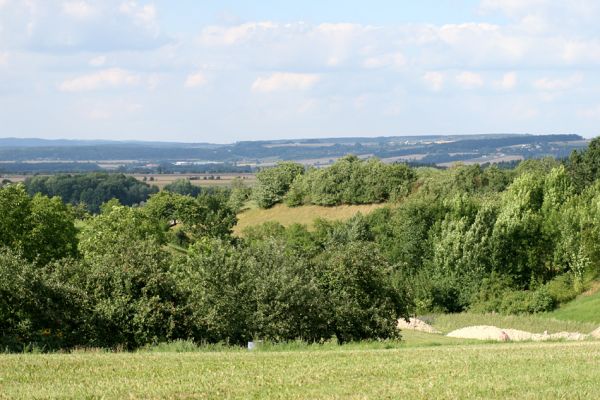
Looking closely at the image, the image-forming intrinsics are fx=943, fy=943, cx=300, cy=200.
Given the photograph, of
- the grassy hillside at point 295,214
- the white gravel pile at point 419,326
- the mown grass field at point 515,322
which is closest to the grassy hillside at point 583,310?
the mown grass field at point 515,322

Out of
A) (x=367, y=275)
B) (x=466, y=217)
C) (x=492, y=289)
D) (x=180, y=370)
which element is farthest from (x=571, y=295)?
(x=180, y=370)

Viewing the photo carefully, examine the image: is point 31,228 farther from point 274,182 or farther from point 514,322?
point 274,182

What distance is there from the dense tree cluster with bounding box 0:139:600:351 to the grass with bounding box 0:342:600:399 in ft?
35.1

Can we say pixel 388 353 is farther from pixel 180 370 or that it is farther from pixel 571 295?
pixel 571 295

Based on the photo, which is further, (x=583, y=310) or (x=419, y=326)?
(x=583, y=310)

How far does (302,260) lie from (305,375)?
23.9 metres

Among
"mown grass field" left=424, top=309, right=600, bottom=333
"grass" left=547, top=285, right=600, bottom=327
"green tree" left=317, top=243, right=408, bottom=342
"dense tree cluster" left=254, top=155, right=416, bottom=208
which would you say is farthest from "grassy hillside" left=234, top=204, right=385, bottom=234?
"green tree" left=317, top=243, right=408, bottom=342

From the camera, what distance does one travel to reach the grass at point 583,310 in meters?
77.7

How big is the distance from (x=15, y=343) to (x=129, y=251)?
900cm

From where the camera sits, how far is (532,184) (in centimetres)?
10531

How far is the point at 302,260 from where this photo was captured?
155 ft

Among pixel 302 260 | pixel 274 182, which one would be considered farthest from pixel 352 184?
pixel 302 260

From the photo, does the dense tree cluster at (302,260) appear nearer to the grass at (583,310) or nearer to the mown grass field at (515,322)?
the grass at (583,310)

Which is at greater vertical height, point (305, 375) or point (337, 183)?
point (305, 375)
